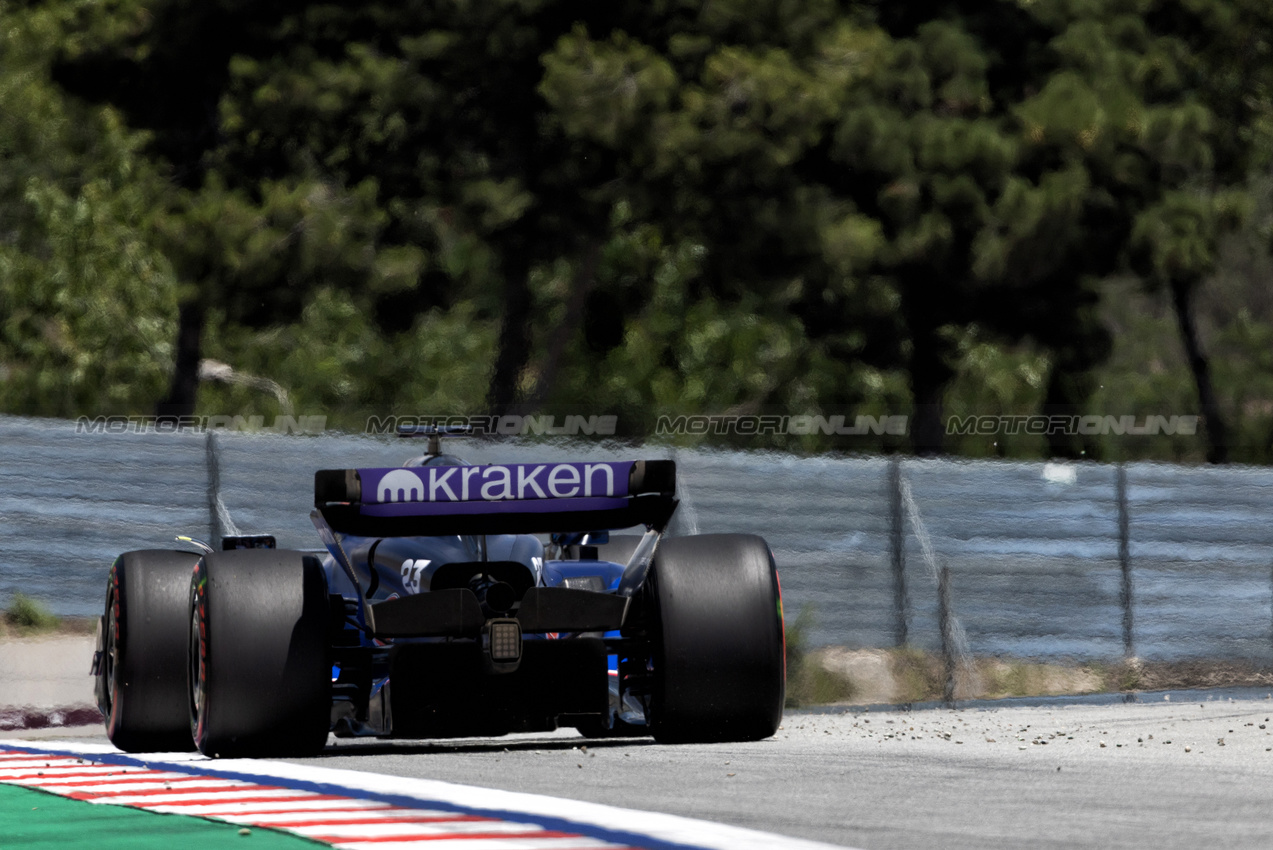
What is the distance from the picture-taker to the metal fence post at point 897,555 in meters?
16.2

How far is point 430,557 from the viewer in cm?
1051

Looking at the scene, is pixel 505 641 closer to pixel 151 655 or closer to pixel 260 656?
pixel 260 656

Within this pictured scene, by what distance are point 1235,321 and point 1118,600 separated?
106 ft

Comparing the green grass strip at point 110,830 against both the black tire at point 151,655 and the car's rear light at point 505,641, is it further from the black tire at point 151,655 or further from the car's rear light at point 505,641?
the car's rear light at point 505,641

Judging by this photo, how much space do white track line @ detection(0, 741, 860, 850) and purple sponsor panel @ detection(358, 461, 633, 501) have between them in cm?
126

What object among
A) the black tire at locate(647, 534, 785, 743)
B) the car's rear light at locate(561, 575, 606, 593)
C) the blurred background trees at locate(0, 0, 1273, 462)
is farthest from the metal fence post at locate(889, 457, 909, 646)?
the blurred background trees at locate(0, 0, 1273, 462)

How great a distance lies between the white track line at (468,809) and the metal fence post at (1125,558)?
8.88 metres

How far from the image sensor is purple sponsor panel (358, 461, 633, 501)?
972cm

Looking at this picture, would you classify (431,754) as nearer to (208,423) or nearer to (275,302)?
(275,302)

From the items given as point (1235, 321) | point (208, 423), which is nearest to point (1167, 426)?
point (1235, 321)

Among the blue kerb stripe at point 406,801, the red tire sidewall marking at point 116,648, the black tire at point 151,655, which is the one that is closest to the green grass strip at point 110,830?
the blue kerb stripe at point 406,801

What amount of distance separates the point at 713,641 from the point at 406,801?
243 cm

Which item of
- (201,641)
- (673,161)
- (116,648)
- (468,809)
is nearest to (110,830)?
(468,809)

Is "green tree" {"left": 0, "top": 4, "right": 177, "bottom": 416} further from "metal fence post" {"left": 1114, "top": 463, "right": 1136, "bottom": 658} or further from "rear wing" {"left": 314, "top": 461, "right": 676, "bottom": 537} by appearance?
"rear wing" {"left": 314, "top": 461, "right": 676, "bottom": 537}
